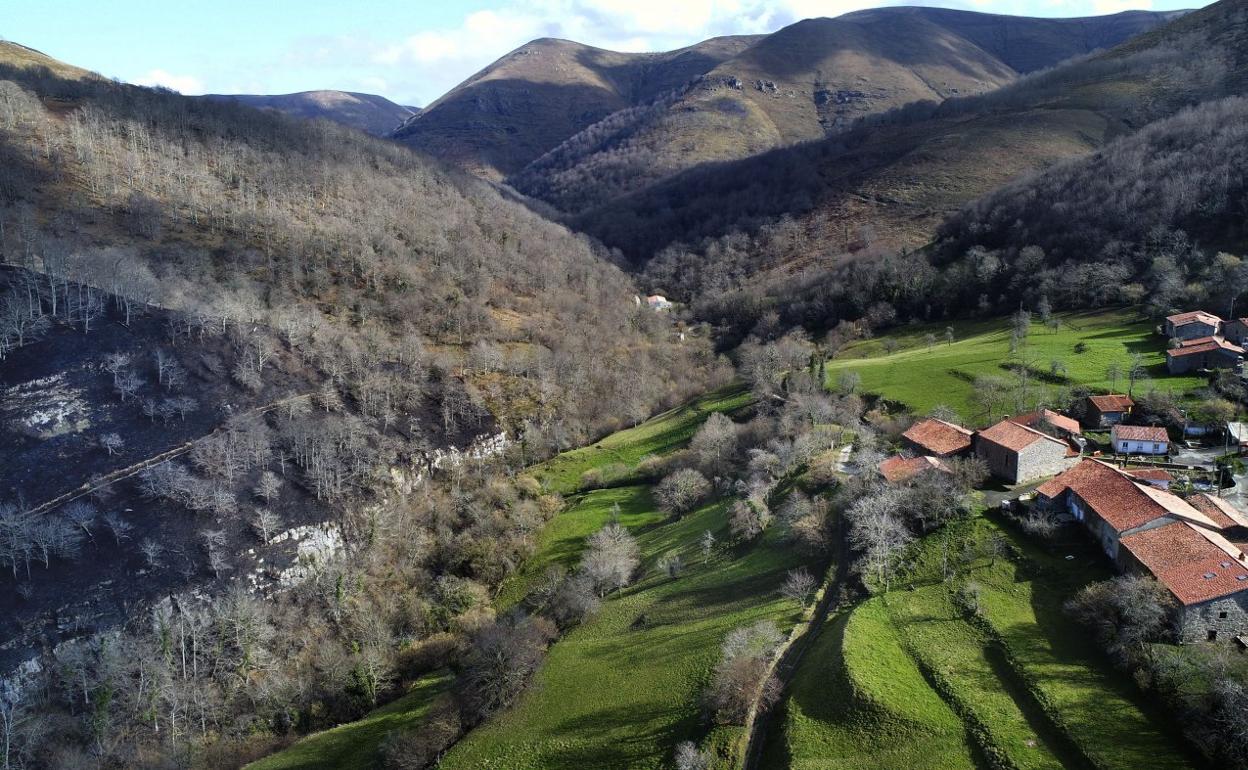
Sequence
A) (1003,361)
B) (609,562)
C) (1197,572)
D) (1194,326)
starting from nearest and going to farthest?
1. (1197,572)
2. (609,562)
3. (1194,326)
4. (1003,361)

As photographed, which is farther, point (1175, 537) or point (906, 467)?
point (906, 467)

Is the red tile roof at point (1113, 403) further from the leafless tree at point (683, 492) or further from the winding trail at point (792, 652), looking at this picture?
A: the leafless tree at point (683, 492)

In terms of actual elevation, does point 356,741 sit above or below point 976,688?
below

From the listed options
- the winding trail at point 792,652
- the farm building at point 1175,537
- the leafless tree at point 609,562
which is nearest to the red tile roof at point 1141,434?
the farm building at point 1175,537

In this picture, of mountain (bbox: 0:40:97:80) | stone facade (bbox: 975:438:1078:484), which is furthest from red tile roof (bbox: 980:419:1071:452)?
mountain (bbox: 0:40:97:80)

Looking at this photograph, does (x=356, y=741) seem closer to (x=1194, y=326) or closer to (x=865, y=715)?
(x=865, y=715)

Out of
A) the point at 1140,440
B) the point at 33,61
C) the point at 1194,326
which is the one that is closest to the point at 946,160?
the point at 1194,326

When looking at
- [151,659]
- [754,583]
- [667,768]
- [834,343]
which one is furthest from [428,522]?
[834,343]
